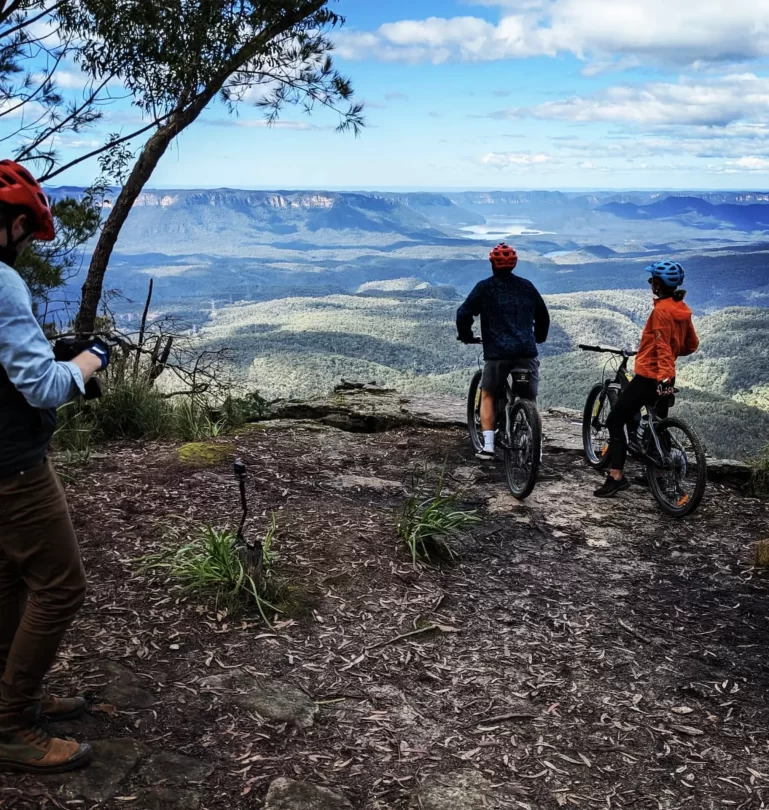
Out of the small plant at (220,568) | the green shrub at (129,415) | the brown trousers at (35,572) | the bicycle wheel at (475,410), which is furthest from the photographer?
the green shrub at (129,415)

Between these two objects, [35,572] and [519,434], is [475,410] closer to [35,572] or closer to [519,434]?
[519,434]

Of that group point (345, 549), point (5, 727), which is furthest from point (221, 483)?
point (5, 727)

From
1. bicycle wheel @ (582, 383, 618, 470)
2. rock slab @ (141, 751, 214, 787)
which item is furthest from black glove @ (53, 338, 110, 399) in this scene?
bicycle wheel @ (582, 383, 618, 470)

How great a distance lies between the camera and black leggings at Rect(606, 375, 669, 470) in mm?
6297

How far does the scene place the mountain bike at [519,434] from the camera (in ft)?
20.8

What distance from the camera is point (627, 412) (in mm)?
6469

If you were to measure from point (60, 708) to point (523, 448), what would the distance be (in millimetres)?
4232

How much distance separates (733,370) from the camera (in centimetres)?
4428

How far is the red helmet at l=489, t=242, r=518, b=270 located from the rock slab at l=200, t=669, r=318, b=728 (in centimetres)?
423

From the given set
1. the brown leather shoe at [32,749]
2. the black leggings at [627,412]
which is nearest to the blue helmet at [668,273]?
the black leggings at [627,412]

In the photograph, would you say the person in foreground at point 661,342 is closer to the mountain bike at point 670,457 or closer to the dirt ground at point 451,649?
the mountain bike at point 670,457

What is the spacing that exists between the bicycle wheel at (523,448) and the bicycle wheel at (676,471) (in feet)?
2.92

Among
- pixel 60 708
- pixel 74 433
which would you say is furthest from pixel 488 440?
pixel 60 708

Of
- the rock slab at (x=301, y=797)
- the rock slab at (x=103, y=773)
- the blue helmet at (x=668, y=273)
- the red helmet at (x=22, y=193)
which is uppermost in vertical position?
the red helmet at (x=22, y=193)
